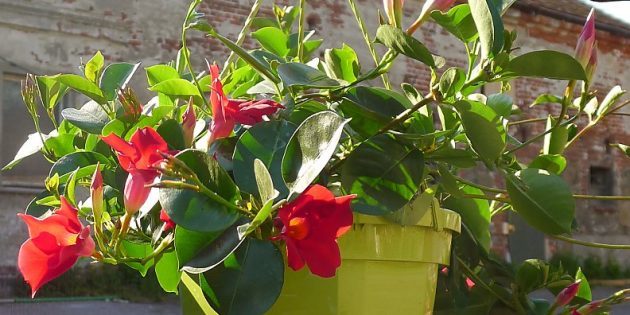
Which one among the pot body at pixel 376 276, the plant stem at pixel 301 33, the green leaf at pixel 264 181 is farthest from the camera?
the plant stem at pixel 301 33

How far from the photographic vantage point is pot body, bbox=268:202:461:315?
562mm

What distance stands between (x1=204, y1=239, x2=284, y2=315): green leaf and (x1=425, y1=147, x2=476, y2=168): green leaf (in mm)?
149

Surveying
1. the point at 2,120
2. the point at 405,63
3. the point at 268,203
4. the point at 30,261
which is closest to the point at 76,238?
the point at 30,261

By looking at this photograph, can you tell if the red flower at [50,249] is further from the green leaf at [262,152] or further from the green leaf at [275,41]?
the green leaf at [275,41]

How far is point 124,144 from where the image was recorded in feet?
1.68

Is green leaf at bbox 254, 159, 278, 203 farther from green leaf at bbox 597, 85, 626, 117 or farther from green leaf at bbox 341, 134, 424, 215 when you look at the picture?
green leaf at bbox 597, 85, 626, 117

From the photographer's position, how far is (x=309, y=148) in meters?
0.48

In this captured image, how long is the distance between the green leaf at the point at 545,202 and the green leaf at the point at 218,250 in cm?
17

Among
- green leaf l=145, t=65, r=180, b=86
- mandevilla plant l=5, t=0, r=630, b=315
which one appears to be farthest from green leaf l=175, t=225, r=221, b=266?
green leaf l=145, t=65, r=180, b=86

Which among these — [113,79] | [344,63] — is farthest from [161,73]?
[344,63]

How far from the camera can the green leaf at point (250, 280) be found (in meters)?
0.48

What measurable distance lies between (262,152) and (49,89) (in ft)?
0.95

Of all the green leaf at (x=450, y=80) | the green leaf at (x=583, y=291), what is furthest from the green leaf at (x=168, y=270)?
the green leaf at (x=583, y=291)

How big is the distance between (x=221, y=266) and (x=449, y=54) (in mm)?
8128
